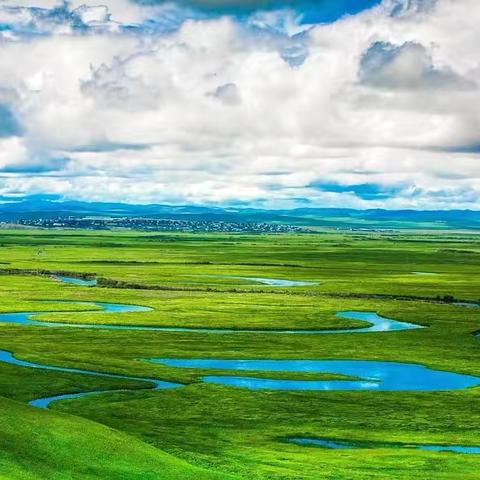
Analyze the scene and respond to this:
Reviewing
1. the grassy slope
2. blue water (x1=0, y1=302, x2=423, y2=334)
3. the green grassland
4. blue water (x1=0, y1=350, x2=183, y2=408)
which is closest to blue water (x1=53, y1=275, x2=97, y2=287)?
the green grassland

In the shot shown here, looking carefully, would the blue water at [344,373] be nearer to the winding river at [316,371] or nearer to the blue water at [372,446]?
the winding river at [316,371]

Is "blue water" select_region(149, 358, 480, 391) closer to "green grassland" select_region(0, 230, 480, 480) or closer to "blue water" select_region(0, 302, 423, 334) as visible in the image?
"green grassland" select_region(0, 230, 480, 480)

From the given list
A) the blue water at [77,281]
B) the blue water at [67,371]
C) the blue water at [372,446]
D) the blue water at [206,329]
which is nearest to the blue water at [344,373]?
the blue water at [67,371]

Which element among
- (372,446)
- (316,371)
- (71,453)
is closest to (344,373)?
(316,371)

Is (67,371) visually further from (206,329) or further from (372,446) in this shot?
(372,446)

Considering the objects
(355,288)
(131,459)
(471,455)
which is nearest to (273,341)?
(471,455)

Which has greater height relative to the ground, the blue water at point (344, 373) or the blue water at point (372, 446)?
the blue water at point (372, 446)
